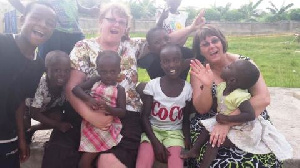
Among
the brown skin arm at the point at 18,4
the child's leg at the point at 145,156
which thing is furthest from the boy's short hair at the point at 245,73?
the brown skin arm at the point at 18,4

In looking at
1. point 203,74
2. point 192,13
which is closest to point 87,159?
point 203,74

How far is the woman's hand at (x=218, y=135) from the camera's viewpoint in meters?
2.84

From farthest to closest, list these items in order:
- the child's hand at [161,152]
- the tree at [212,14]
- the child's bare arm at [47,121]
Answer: the tree at [212,14] < the child's bare arm at [47,121] < the child's hand at [161,152]

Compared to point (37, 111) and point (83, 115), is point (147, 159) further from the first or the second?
point (37, 111)

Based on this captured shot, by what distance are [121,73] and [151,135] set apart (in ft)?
2.01

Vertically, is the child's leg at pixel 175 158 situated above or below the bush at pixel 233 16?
below

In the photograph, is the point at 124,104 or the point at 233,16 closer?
the point at 124,104

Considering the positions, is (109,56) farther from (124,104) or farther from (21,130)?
(21,130)

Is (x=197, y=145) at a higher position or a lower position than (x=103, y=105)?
lower

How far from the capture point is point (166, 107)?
3127mm

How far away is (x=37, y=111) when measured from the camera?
309 cm

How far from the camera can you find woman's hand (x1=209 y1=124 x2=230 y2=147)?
2.84m

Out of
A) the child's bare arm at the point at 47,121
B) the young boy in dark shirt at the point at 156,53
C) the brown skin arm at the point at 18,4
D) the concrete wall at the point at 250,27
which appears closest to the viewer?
the child's bare arm at the point at 47,121

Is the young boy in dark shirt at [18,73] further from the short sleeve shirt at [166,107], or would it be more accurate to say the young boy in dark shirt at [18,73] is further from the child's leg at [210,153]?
the child's leg at [210,153]
